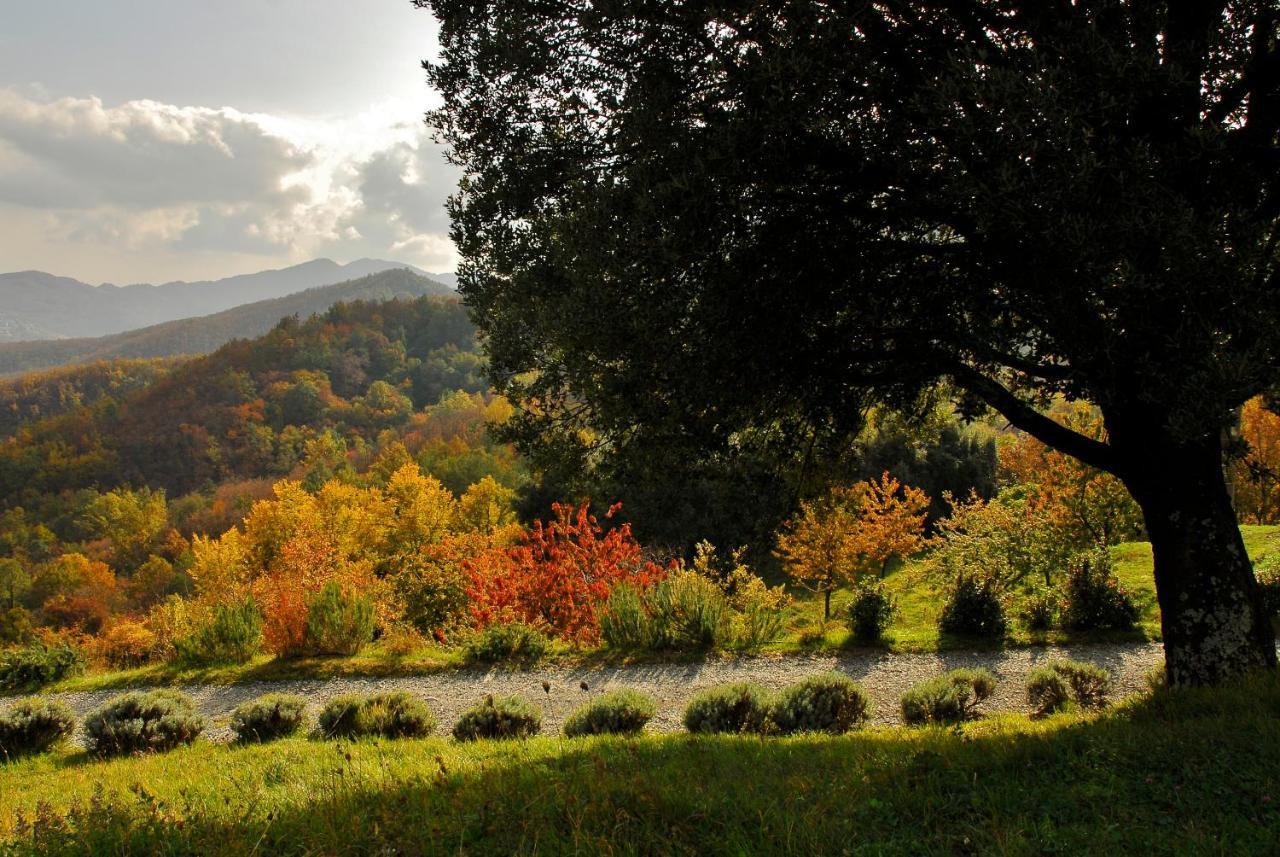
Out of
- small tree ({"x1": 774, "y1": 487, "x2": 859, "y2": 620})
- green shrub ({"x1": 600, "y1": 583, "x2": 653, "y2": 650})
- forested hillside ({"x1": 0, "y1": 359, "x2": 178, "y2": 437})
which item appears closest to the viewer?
green shrub ({"x1": 600, "y1": 583, "x2": 653, "y2": 650})

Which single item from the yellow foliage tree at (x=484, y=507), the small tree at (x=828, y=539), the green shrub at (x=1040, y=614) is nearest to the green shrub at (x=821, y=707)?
the green shrub at (x=1040, y=614)

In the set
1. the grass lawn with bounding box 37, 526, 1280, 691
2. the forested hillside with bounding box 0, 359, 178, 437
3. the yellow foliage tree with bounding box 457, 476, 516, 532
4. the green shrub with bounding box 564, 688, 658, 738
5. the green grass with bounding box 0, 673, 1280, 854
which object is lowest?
the yellow foliage tree with bounding box 457, 476, 516, 532

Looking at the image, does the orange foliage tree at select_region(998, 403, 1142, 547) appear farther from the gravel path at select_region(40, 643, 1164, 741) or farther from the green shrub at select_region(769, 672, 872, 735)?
the green shrub at select_region(769, 672, 872, 735)

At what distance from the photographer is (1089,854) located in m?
3.09

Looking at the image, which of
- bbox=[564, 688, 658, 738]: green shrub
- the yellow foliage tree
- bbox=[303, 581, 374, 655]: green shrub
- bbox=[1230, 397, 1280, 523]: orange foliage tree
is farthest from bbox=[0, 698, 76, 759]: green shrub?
bbox=[1230, 397, 1280, 523]: orange foliage tree

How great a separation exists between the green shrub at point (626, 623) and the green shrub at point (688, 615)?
0.15 m

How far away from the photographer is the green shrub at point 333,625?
485 inches

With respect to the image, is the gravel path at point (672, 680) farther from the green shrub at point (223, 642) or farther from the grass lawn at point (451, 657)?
the green shrub at point (223, 642)

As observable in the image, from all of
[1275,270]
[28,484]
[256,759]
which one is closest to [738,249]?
[1275,270]

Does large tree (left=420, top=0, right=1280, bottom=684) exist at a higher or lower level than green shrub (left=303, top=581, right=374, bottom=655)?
higher

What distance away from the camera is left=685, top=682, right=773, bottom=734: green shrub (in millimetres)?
7109

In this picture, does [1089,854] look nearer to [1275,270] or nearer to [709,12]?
[1275,270]

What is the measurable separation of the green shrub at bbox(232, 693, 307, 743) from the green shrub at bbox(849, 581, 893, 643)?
8.08 meters

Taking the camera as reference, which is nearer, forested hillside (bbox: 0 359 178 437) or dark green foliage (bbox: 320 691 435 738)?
dark green foliage (bbox: 320 691 435 738)
